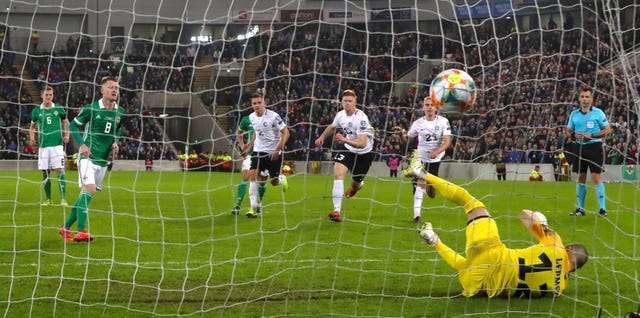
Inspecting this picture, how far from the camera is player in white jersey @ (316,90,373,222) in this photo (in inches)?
471

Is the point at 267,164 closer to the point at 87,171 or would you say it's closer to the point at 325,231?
the point at 325,231

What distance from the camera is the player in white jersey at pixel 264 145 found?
12.4 metres

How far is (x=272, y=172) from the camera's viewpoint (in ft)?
42.5

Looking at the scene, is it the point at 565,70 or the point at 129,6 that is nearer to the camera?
the point at 565,70

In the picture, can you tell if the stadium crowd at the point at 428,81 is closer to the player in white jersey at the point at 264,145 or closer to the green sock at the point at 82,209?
the player in white jersey at the point at 264,145

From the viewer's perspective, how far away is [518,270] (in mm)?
6586

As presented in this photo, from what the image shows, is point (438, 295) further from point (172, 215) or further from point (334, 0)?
point (334, 0)

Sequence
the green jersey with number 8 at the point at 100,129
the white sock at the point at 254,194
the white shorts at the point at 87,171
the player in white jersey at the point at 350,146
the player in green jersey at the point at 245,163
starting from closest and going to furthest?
1. the white shorts at the point at 87,171
2. the green jersey with number 8 at the point at 100,129
3. the player in white jersey at the point at 350,146
4. the white sock at the point at 254,194
5. the player in green jersey at the point at 245,163

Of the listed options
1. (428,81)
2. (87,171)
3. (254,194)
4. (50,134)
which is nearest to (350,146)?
(254,194)

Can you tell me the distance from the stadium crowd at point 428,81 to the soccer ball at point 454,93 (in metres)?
0.19

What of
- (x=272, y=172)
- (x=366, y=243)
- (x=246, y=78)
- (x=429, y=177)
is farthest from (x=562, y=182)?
(x=429, y=177)

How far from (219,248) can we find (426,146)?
4.48 m

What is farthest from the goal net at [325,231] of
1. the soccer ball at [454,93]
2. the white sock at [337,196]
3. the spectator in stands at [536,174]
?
the spectator in stands at [536,174]

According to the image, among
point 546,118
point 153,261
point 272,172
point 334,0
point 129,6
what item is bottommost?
point 153,261
